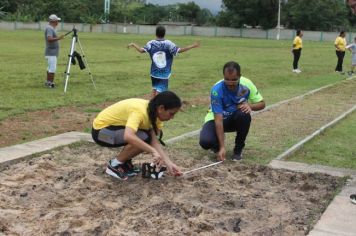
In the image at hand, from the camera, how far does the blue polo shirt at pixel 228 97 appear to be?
6.41 m

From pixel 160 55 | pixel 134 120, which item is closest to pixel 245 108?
pixel 134 120

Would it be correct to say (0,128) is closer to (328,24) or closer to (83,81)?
(83,81)

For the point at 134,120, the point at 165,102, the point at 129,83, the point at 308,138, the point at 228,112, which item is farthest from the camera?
the point at 129,83

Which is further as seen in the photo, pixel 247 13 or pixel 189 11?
pixel 189 11

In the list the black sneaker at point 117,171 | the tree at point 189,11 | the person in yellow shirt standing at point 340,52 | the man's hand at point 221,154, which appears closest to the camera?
the black sneaker at point 117,171

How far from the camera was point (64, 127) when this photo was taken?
8680mm

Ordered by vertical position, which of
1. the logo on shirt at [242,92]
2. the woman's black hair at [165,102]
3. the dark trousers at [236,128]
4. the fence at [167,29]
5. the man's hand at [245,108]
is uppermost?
the fence at [167,29]

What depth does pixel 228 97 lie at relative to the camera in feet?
21.5

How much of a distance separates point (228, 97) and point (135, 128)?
6.15 feet

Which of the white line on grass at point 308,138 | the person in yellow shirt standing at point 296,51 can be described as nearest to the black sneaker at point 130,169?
the white line on grass at point 308,138

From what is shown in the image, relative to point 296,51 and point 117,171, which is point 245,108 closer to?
point 117,171

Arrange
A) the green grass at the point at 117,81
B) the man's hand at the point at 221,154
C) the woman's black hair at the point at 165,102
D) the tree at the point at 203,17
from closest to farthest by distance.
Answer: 1. the woman's black hair at the point at 165,102
2. the man's hand at the point at 221,154
3. the green grass at the point at 117,81
4. the tree at the point at 203,17

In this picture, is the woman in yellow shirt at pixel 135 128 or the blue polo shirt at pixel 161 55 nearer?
the woman in yellow shirt at pixel 135 128

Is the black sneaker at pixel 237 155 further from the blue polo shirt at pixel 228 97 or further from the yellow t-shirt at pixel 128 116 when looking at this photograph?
the yellow t-shirt at pixel 128 116
